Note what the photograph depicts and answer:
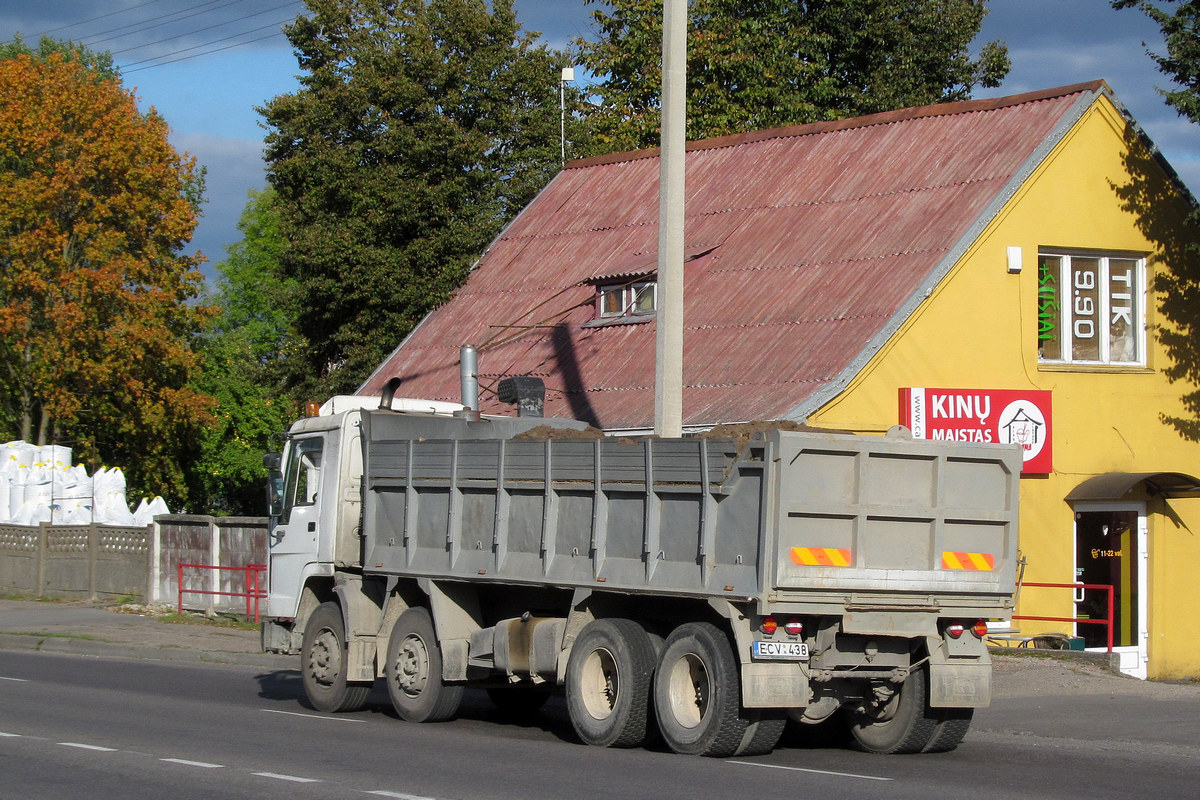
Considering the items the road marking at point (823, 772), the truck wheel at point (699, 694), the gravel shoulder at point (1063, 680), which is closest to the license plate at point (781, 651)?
the truck wheel at point (699, 694)

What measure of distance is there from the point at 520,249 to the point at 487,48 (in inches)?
205

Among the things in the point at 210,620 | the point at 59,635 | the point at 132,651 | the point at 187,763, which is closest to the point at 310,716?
the point at 187,763

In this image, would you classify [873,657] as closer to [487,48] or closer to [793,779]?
[793,779]

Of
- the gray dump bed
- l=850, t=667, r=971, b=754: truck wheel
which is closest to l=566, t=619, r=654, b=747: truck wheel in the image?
the gray dump bed

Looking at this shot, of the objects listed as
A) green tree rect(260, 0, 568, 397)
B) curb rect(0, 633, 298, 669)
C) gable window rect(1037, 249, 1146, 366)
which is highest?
green tree rect(260, 0, 568, 397)

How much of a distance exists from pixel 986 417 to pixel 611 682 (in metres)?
9.03

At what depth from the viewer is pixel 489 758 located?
10.7m

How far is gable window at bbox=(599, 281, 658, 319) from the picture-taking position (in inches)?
888

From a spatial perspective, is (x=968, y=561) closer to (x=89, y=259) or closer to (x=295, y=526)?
(x=295, y=526)

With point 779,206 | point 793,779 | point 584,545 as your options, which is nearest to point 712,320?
point 779,206

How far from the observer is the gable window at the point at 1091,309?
19484 millimetres

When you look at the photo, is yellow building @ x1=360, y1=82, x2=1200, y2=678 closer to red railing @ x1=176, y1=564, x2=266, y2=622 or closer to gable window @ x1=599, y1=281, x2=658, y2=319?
gable window @ x1=599, y1=281, x2=658, y2=319

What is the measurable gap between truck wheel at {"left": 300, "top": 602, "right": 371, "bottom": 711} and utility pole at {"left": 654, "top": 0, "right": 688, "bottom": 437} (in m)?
3.95

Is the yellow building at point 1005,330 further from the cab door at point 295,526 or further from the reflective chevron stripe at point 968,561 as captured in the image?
the reflective chevron stripe at point 968,561
